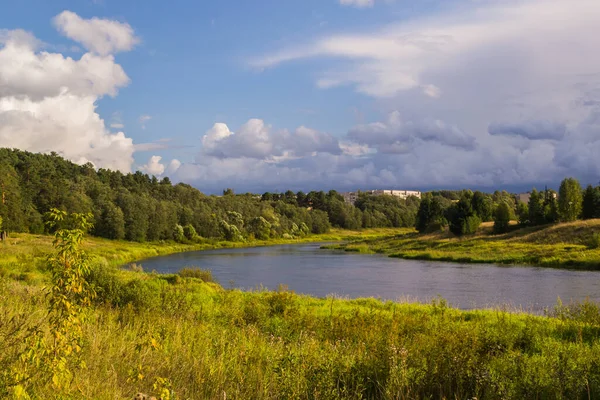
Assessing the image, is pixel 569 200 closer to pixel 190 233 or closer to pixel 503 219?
pixel 503 219

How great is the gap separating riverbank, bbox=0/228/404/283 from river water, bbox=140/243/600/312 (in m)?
13.0

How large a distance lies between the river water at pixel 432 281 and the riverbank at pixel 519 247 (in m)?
4.35

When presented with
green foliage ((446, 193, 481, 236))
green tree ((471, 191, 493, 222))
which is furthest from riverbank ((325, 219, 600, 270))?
green tree ((471, 191, 493, 222))

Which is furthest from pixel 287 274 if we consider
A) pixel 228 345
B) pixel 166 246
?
pixel 166 246

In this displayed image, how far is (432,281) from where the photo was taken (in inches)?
1553

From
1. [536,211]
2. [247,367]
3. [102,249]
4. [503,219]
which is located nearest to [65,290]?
[247,367]

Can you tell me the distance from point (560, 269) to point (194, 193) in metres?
110

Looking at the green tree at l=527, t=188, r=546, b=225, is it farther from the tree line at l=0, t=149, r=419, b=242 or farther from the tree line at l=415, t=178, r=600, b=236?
the tree line at l=0, t=149, r=419, b=242

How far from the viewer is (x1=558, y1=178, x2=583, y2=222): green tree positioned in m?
67.4

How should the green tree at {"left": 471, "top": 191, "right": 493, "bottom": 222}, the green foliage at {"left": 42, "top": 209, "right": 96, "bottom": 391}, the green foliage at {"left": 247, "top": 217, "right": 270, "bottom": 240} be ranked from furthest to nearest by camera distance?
the green foliage at {"left": 247, "top": 217, "right": 270, "bottom": 240} < the green tree at {"left": 471, "top": 191, "right": 493, "bottom": 222} < the green foliage at {"left": 42, "top": 209, "right": 96, "bottom": 391}

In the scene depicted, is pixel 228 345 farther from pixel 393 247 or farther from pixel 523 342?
pixel 393 247

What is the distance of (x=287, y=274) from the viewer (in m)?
47.0

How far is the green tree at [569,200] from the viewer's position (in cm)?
6738

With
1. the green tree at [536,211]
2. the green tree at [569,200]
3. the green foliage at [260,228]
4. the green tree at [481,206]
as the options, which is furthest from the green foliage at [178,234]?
the green tree at [569,200]
